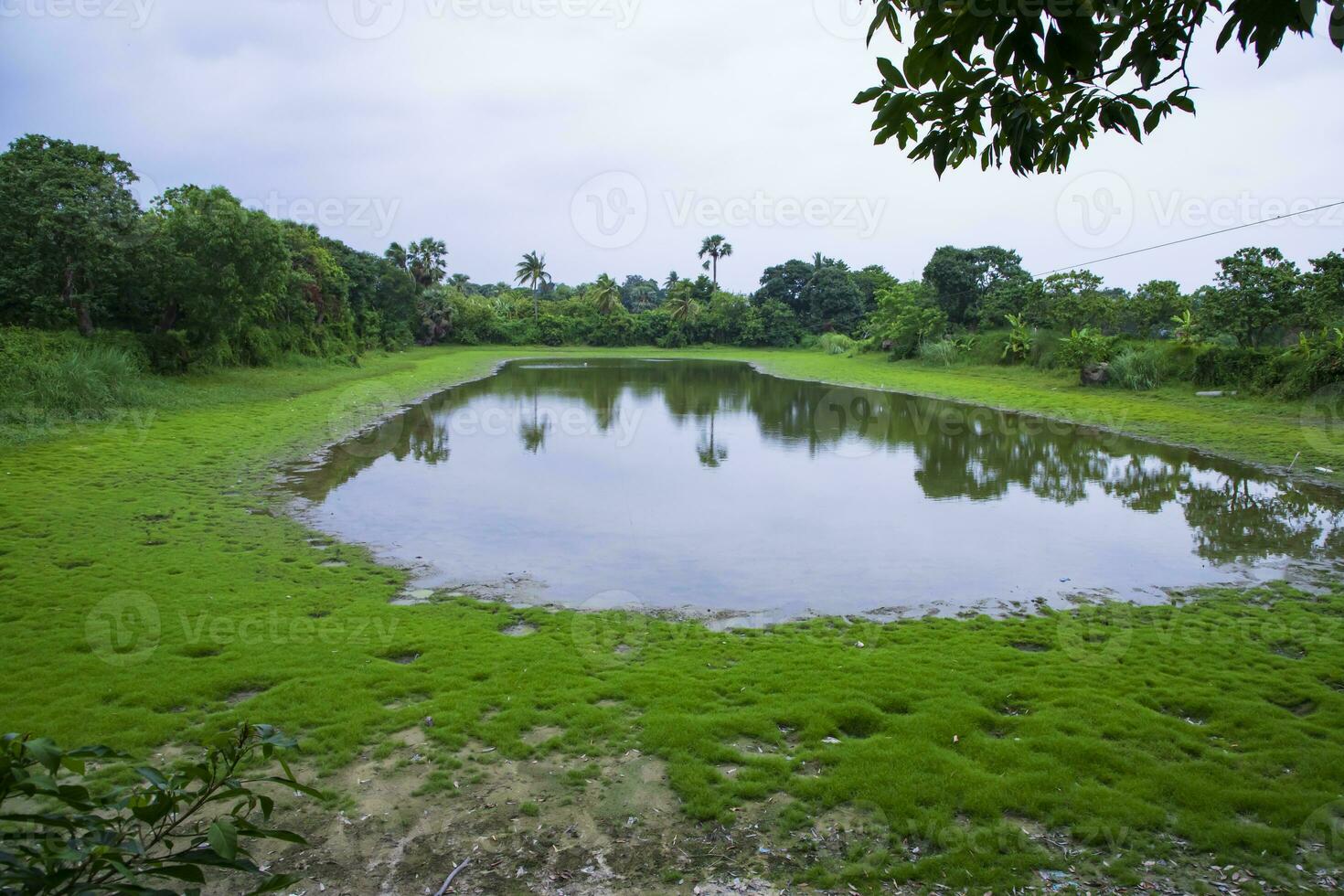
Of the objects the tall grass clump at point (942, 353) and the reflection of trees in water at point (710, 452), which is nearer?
the reflection of trees in water at point (710, 452)

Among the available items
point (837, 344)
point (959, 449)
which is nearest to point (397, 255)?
point (837, 344)

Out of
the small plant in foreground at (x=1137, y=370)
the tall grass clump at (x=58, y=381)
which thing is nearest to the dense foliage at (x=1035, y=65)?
the tall grass clump at (x=58, y=381)

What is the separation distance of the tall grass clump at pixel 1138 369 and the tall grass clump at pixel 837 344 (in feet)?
84.4

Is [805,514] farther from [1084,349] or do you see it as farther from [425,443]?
[1084,349]

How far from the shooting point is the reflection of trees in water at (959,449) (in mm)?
10922

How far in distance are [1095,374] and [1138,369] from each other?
155 centimetres

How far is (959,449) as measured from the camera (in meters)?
17.0

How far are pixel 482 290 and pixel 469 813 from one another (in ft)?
321

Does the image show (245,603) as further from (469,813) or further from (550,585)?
(469,813)

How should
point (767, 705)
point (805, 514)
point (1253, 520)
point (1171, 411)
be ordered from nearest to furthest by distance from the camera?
1. point (767, 705)
2. point (1253, 520)
3. point (805, 514)
4. point (1171, 411)

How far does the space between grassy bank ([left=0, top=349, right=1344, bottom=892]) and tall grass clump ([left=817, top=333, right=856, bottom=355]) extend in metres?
47.2

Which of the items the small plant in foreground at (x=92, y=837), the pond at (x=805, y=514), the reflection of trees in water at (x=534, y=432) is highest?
the small plant in foreground at (x=92, y=837)

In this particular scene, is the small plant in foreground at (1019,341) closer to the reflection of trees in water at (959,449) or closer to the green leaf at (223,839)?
the reflection of trees in water at (959,449)

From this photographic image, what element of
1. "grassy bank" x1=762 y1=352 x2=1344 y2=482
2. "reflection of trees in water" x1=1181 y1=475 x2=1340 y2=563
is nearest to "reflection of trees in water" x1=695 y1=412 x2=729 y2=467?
"reflection of trees in water" x1=1181 y1=475 x2=1340 y2=563
